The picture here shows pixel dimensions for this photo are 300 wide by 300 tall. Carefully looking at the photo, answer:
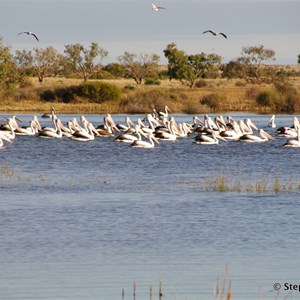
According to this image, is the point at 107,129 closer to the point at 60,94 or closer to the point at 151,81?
the point at 60,94

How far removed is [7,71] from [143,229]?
129ft

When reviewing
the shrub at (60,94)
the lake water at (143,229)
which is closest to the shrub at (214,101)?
the shrub at (60,94)

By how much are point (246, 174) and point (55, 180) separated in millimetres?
4394

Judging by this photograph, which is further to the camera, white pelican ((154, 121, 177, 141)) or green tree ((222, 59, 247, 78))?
green tree ((222, 59, 247, 78))

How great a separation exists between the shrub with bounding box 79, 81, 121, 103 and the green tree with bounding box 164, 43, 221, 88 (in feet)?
68.7

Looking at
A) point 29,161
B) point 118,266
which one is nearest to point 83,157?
point 29,161

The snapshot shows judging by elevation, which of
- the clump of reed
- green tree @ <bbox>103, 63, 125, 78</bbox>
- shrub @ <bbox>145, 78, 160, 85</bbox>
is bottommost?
the clump of reed

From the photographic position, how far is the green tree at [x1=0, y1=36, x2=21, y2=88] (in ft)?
171

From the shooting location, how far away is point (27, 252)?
463 inches

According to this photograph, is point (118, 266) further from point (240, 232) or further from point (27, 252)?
point (240, 232)

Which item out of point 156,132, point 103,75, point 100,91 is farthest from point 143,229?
point 103,75

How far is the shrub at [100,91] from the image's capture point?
54219mm

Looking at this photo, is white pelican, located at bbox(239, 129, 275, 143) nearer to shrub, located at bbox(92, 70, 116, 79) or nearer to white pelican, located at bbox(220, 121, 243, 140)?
white pelican, located at bbox(220, 121, 243, 140)

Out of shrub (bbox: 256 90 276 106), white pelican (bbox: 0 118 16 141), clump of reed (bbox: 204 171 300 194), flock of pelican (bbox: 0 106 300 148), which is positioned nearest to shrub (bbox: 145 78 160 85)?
shrub (bbox: 256 90 276 106)
